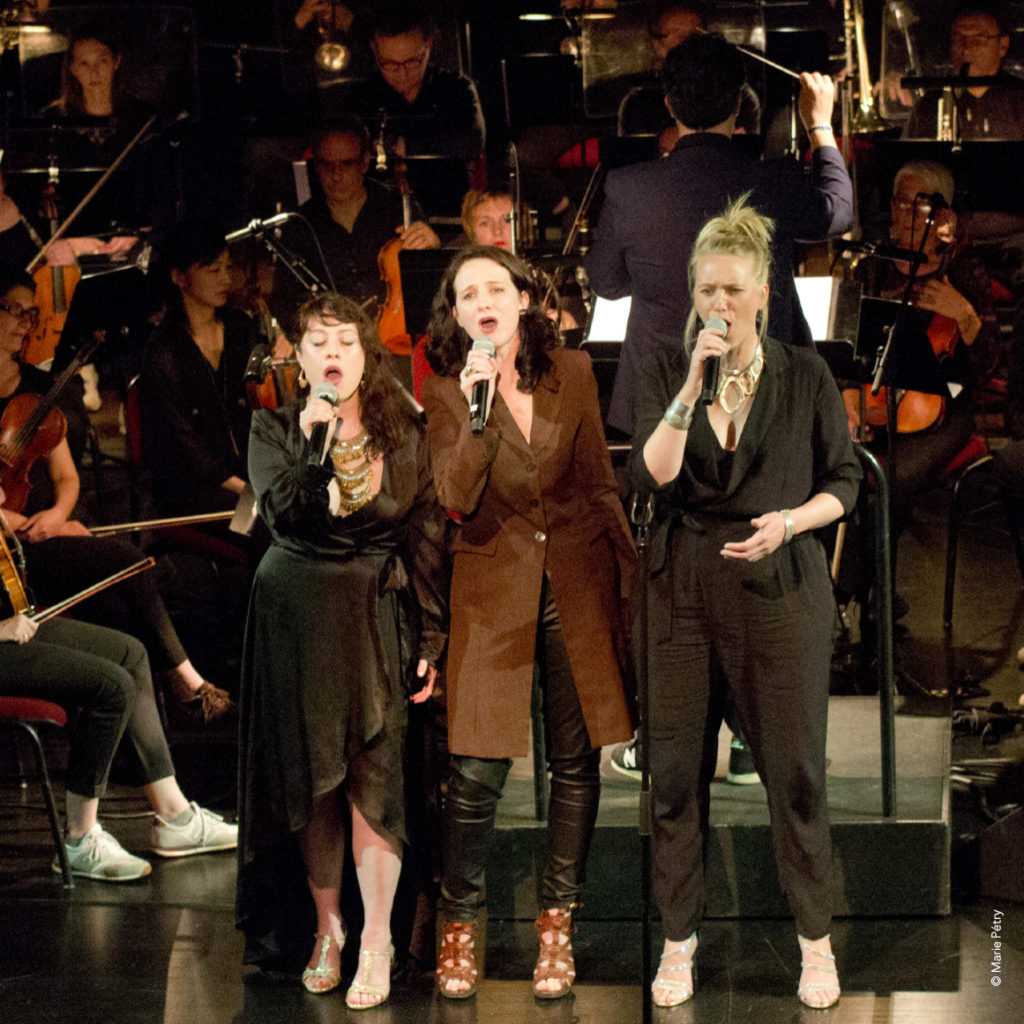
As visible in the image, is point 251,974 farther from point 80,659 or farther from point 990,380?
point 990,380

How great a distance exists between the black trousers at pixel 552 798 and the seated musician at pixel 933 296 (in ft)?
8.71

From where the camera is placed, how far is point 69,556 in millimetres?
5309

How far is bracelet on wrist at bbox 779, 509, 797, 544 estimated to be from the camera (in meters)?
3.70

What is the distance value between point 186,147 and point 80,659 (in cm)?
368

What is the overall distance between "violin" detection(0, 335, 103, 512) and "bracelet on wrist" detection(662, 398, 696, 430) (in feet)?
7.33

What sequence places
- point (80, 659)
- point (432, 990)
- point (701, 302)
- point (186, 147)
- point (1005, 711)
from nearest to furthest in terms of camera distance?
point (701, 302) < point (432, 990) < point (80, 659) < point (1005, 711) < point (186, 147)

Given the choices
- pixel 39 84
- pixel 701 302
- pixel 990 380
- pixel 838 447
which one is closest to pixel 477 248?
pixel 701 302

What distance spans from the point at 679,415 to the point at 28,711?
204 cm

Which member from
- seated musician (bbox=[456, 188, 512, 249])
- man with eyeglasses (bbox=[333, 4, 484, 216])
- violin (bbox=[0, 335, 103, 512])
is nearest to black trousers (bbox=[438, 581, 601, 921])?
violin (bbox=[0, 335, 103, 512])

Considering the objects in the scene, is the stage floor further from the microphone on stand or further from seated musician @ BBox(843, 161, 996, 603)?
the microphone on stand

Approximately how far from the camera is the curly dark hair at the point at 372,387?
4.01m

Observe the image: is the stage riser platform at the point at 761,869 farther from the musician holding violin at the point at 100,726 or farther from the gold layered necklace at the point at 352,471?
the musician holding violin at the point at 100,726

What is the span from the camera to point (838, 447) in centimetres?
383

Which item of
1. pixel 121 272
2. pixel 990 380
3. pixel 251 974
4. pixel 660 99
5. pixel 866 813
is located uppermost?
pixel 660 99
